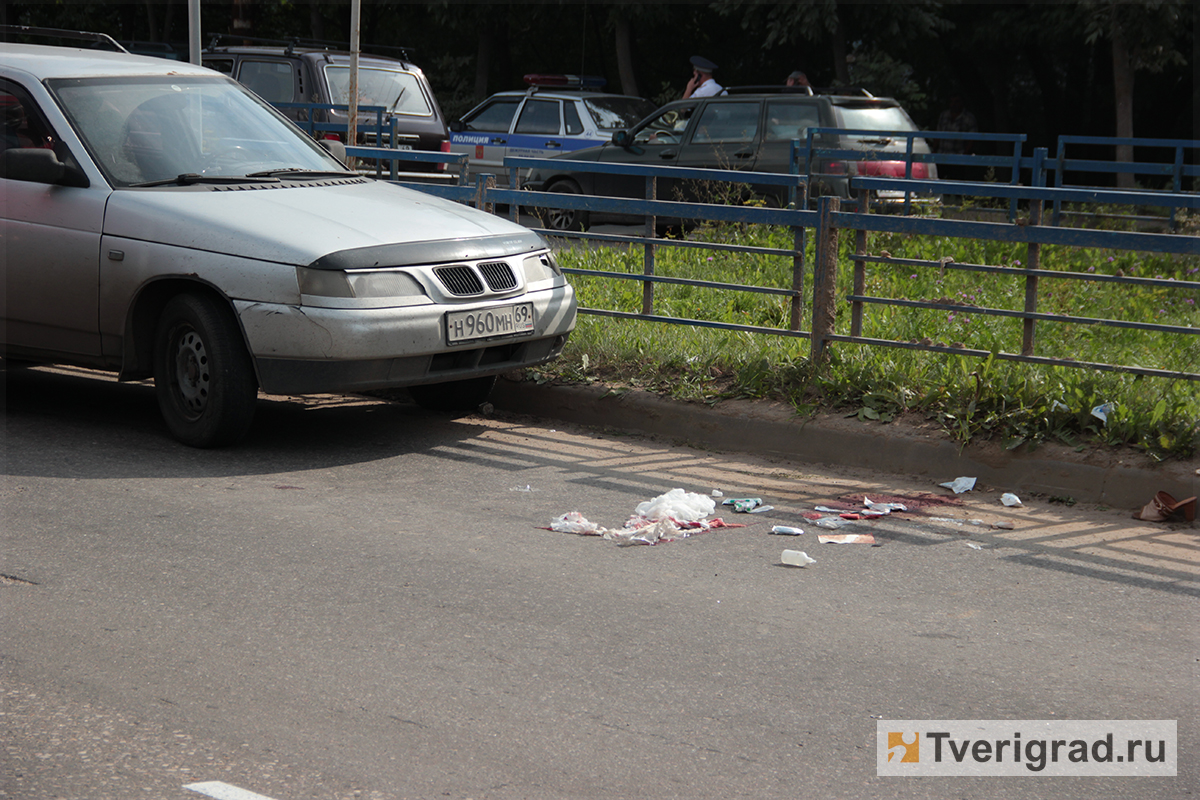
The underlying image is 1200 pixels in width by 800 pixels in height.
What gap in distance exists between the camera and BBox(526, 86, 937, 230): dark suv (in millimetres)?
14195

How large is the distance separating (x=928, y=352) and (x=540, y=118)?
12.2m

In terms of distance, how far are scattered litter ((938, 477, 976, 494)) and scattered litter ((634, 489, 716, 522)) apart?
1.19 metres

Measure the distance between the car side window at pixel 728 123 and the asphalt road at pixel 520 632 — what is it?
9.47 meters

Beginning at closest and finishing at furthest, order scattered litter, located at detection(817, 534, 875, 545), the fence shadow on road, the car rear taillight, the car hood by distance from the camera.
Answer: the fence shadow on road → scattered litter, located at detection(817, 534, 875, 545) → the car hood → the car rear taillight

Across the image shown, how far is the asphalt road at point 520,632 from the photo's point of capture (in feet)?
10.6

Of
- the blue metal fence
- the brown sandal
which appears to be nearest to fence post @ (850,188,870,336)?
the blue metal fence

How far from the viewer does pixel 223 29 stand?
39.8 meters

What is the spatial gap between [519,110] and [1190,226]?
9445 millimetres

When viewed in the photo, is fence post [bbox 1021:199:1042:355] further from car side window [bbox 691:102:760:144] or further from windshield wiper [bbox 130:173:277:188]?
car side window [bbox 691:102:760:144]

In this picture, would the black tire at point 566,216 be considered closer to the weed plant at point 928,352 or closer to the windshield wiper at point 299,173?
the weed plant at point 928,352

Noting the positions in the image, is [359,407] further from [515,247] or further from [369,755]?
[369,755]

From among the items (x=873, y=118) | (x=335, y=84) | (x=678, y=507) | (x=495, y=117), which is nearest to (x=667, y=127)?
(x=873, y=118)

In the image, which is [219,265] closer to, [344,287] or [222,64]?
[344,287]

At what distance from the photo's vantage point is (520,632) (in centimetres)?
412
